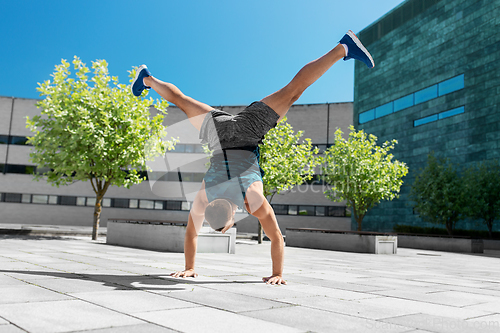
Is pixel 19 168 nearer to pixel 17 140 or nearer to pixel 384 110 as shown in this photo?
pixel 17 140

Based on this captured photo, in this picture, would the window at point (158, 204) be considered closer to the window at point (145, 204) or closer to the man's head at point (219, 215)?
the window at point (145, 204)

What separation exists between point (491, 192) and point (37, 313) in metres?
27.0

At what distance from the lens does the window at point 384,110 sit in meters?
36.1

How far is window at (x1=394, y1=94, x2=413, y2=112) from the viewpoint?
3409 centimetres

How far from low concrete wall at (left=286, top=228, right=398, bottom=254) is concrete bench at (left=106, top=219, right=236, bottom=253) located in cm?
604

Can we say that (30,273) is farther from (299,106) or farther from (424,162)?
(299,106)

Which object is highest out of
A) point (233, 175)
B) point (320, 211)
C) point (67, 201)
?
point (233, 175)

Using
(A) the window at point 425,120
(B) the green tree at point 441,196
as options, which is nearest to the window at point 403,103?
(A) the window at point 425,120

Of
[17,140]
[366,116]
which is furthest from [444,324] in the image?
[17,140]

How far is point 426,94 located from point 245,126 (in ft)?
103

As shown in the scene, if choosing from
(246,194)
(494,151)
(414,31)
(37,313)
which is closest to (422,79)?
(414,31)

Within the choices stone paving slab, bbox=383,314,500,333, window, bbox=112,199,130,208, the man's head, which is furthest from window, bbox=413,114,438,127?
stone paving slab, bbox=383,314,500,333

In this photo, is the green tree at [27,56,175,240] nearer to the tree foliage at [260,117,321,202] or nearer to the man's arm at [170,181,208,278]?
the tree foliage at [260,117,321,202]

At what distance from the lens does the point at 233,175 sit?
510 cm
